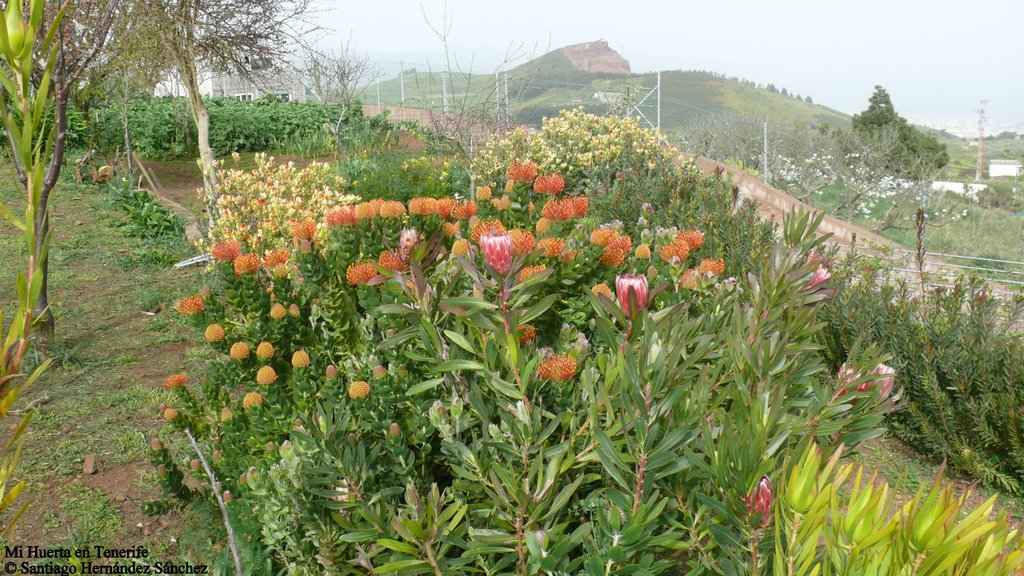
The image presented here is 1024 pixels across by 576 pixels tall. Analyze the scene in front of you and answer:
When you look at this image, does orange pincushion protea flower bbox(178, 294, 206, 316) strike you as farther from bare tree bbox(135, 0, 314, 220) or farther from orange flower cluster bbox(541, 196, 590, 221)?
bare tree bbox(135, 0, 314, 220)

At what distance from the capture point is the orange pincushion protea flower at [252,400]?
1.85 m

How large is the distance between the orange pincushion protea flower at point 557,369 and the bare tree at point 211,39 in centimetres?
541

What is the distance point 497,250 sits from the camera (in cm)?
117

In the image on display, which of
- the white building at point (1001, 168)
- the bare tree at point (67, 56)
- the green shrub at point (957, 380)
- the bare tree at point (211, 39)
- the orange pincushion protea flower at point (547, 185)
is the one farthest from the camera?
the white building at point (1001, 168)

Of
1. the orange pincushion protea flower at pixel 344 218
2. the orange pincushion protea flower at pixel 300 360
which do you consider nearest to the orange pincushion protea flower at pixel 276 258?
the orange pincushion protea flower at pixel 344 218

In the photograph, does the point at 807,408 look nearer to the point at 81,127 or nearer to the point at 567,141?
the point at 567,141

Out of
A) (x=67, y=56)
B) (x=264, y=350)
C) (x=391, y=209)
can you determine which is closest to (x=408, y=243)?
(x=391, y=209)

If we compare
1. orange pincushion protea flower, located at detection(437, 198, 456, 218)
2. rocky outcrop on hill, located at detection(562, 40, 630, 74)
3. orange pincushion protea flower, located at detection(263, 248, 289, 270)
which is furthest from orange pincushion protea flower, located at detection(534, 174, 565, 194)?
rocky outcrop on hill, located at detection(562, 40, 630, 74)

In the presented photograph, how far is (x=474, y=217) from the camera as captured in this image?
2127 mm

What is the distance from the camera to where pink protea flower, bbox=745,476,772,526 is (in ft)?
2.88

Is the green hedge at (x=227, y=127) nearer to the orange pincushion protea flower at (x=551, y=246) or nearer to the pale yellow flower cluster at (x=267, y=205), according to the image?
the pale yellow flower cluster at (x=267, y=205)

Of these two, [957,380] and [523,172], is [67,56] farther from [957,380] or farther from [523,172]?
[957,380]

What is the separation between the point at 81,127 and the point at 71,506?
10333 millimetres

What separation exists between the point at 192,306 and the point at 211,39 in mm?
8509
